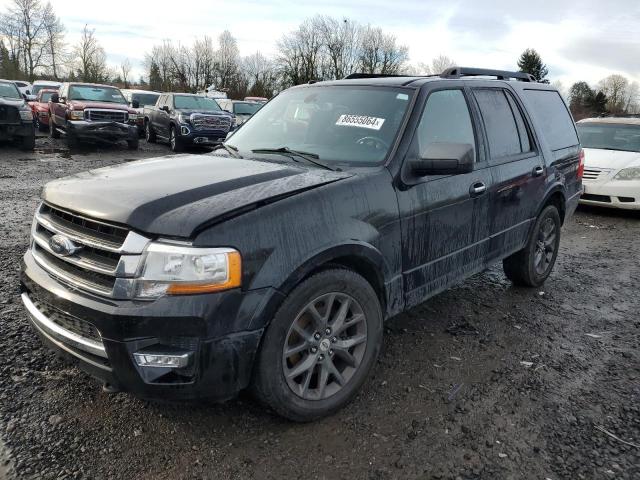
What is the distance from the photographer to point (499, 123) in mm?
4023

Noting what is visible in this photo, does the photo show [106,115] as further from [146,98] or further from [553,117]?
[553,117]

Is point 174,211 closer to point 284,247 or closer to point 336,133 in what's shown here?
point 284,247

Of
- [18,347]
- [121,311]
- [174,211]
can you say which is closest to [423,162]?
[174,211]

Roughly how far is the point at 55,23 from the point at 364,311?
70402 millimetres

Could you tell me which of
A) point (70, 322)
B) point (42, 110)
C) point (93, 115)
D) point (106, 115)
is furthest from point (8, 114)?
point (70, 322)

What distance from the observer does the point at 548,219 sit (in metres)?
4.81

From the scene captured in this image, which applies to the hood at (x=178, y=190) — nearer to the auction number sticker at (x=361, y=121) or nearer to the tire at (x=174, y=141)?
the auction number sticker at (x=361, y=121)

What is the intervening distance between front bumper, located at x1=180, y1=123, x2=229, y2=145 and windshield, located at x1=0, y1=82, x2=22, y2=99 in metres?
4.54

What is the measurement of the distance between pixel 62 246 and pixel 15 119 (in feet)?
44.1

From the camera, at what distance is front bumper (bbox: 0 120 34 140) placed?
44.4 ft

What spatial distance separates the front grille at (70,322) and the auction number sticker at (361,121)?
2.01 meters

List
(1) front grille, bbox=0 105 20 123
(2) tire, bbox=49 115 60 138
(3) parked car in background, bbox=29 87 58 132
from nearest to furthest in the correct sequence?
1. (1) front grille, bbox=0 105 20 123
2. (2) tire, bbox=49 115 60 138
3. (3) parked car in background, bbox=29 87 58 132

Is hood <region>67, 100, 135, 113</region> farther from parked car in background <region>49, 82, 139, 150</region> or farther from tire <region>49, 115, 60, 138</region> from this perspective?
tire <region>49, 115, 60, 138</region>

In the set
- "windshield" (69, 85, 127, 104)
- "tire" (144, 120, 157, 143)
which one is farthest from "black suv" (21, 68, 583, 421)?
"tire" (144, 120, 157, 143)
